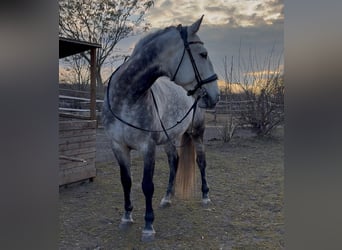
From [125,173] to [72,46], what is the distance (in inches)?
37.7

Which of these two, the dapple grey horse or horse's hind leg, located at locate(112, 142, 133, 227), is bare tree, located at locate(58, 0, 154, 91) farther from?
horse's hind leg, located at locate(112, 142, 133, 227)

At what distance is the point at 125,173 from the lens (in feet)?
5.47

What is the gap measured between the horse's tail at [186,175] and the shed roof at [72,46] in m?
0.91

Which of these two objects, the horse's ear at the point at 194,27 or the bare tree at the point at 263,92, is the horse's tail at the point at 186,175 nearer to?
the bare tree at the point at 263,92

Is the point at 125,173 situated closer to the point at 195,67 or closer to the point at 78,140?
the point at 195,67

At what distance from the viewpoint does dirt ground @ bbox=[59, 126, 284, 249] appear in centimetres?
158

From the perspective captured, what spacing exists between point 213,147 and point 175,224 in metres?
1.66

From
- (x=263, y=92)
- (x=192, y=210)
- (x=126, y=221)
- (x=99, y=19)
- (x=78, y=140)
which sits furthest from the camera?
(x=263, y=92)

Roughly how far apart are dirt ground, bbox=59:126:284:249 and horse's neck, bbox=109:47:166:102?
72 cm

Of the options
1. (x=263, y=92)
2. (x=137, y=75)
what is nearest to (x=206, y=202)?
(x=137, y=75)

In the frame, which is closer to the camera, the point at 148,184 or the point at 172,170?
the point at 148,184

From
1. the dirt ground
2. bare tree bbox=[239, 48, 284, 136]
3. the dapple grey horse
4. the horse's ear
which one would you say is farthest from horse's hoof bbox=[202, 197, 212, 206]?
the horse's ear
